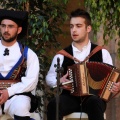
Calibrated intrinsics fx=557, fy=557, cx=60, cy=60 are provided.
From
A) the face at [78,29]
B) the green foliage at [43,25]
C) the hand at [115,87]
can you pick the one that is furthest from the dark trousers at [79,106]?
the green foliage at [43,25]

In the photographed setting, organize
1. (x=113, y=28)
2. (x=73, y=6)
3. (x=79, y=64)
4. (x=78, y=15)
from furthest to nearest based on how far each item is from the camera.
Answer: (x=73, y=6) → (x=113, y=28) → (x=78, y=15) → (x=79, y=64)

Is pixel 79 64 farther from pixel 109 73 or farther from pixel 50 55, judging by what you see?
pixel 50 55

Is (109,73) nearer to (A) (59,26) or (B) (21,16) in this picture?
(B) (21,16)

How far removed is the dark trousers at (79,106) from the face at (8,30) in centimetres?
78

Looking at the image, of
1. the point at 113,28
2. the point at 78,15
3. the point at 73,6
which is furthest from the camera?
the point at 73,6

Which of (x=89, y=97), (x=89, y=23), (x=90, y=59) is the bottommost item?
(x=89, y=97)

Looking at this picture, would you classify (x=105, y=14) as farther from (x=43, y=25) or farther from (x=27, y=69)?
(x=27, y=69)

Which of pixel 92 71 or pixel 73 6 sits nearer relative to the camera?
pixel 92 71

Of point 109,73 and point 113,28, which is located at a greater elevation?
point 113,28

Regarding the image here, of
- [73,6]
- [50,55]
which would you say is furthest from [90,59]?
[73,6]

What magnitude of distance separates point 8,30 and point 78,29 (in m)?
0.75

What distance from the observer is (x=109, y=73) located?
557cm

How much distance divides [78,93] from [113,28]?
54.7 inches

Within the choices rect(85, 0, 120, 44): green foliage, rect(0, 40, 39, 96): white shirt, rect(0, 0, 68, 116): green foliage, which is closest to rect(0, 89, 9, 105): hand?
rect(0, 40, 39, 96): white shirt
